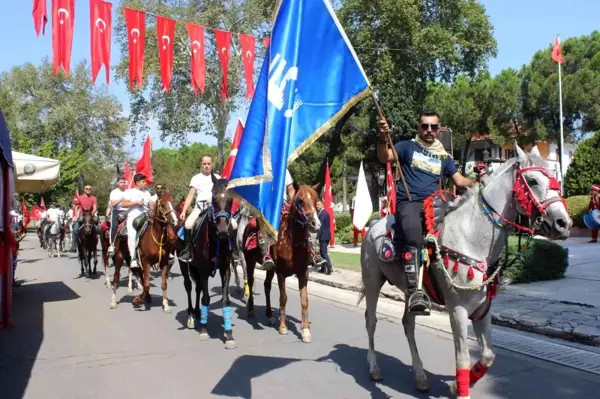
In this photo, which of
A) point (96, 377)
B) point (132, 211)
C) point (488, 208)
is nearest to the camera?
point (488, 208)

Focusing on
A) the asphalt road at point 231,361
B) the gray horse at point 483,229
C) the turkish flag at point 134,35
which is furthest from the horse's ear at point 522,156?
the turkish flag at point 134,35

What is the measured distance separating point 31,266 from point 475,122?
31.5 meters

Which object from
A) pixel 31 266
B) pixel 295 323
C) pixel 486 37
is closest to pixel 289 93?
pixel 295 323

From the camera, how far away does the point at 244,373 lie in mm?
5926

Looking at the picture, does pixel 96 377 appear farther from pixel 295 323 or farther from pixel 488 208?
pixel 488 208

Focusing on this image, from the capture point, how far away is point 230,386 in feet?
18.0

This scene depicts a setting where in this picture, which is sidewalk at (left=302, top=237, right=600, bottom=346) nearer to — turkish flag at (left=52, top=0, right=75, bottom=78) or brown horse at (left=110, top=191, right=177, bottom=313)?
brown horse at (left=110, top=191, right=177, bottom=313)

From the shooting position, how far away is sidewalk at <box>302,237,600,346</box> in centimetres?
713

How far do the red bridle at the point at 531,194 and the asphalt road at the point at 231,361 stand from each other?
2083mm

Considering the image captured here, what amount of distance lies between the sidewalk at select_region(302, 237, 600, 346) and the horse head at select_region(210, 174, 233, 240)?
458cm

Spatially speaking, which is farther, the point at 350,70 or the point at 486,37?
the point at 486,37

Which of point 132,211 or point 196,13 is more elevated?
point 196,13

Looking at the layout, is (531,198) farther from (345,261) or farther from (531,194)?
(345,261)

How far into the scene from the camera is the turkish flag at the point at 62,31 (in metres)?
10.2
